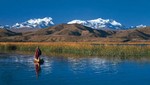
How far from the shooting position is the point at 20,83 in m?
25.9

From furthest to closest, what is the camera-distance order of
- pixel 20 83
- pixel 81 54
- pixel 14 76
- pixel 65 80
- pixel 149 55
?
1. pixel 81 54
2. pixel 149 55
3. pixel 14 76
4. pixel 65 80
5. pixel 20 83

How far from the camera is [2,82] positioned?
2623 cm

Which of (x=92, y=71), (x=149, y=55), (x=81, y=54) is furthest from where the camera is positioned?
(x=81, y=54)

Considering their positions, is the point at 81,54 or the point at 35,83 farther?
the point at 81,54

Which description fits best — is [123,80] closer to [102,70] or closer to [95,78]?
[95,78]

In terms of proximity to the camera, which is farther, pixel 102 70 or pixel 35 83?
pixel 102 70

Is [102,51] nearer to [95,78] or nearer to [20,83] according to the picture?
[95,78]

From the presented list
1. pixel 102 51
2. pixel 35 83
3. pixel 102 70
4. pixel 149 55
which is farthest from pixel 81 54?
pixel 35 83

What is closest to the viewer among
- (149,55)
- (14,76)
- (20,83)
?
(20,83)


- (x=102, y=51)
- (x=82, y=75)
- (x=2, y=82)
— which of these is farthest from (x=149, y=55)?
(x=2, y=82)

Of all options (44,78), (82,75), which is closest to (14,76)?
(44,78)

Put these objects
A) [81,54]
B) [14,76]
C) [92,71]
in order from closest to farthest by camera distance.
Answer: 1. [14,76]
2. [92,71]
3. [81,54]

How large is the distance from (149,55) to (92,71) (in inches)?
724

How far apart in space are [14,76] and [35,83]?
397 cm
